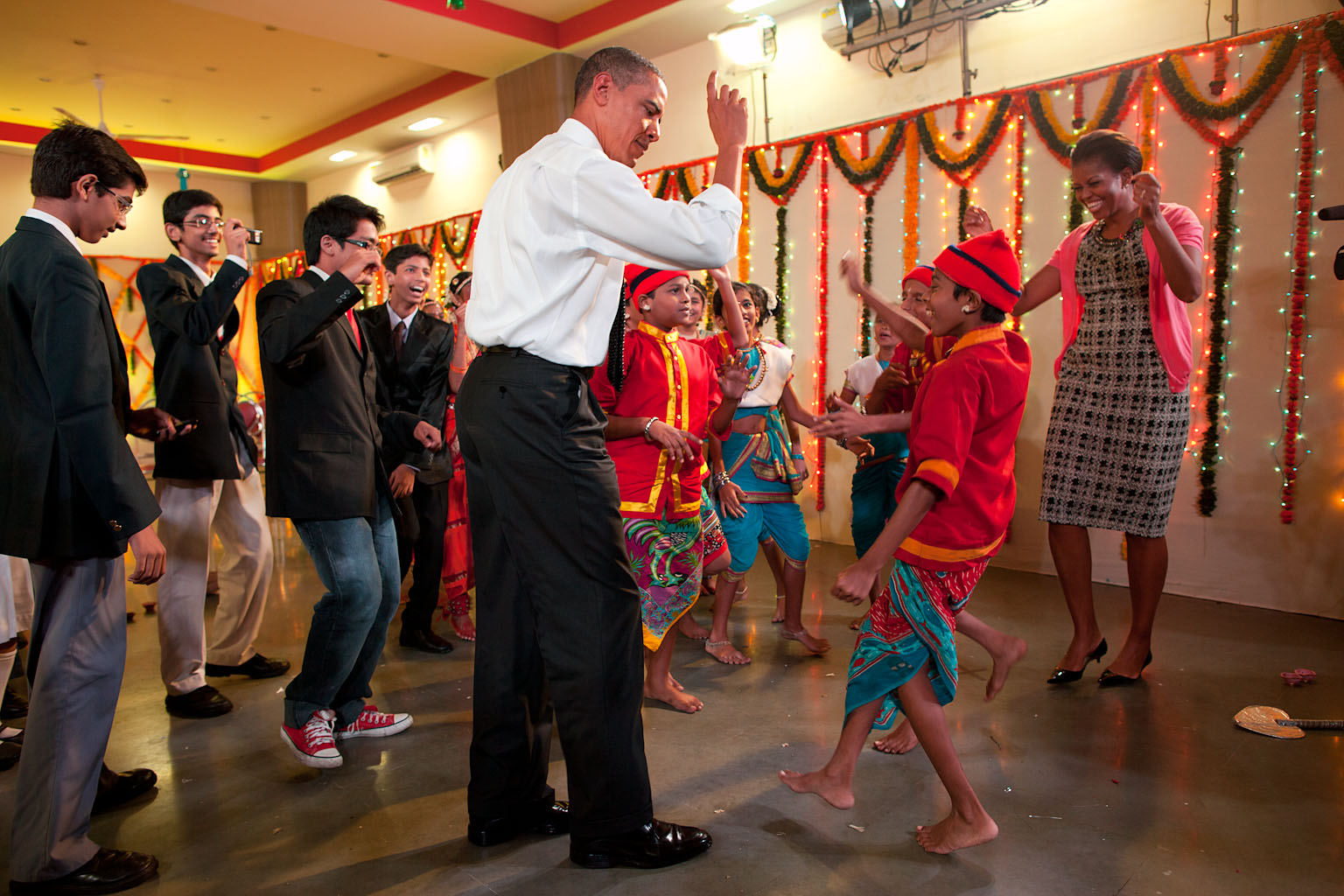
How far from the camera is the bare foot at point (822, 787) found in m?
2.33

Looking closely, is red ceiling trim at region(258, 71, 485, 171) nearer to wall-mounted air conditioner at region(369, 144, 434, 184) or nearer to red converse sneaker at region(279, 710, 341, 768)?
wall-mounted air conditioner at region(369, 144, 434, 184)

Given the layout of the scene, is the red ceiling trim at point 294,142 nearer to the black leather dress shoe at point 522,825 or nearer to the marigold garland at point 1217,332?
the marigold garland at point 1217,332

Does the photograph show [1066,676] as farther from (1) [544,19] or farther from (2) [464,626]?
(1) [544,19]

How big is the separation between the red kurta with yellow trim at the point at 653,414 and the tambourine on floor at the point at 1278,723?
1861mm

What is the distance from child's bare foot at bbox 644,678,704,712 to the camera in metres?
3.05

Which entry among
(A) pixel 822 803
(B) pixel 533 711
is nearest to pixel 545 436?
(B) pixel 533 711

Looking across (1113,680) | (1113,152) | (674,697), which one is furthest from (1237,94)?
(674,697)

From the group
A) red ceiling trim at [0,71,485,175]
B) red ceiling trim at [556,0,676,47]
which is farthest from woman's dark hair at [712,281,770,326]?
red ceiling trim at [0,71,485,175]

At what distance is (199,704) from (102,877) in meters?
1.16

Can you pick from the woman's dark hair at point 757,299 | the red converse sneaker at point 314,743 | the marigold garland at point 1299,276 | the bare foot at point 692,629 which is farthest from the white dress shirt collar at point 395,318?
the marigold garland at point 1299,276

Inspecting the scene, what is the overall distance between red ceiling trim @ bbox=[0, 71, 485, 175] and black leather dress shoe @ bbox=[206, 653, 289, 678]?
6297mm

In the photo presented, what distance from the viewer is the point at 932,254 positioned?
18.3ft

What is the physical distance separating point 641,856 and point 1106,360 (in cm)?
239

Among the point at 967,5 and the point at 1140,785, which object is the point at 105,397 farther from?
the point at 967,5
